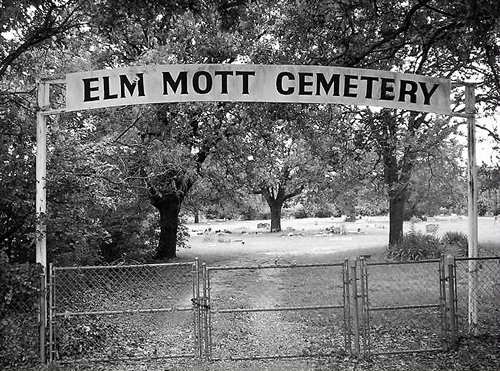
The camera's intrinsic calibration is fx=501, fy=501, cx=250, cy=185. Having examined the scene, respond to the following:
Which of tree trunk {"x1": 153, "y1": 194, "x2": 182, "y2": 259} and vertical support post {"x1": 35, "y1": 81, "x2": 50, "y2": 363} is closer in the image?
vertical support post {"x1": 35, "y1": 81, "x2": 50, "y2": 363}

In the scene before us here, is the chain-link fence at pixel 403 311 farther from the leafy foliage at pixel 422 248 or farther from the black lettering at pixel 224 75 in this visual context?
the leafy foliage at pixel 422 248

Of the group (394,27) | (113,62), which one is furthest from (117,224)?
(394,27)

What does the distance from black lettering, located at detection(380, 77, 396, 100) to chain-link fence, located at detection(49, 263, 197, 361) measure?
374cm

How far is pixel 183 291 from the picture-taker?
46.9 ft

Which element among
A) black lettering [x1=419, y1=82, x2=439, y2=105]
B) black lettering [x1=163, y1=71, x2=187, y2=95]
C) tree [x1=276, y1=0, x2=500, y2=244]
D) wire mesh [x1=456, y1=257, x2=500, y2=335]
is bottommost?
wire mesh [x1=456, y1=257, x2=500, y2=335]

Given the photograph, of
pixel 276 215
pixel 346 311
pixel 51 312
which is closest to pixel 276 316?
pixel 346 311

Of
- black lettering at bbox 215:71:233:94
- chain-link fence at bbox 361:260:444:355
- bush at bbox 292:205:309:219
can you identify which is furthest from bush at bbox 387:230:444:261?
bush at bbox 292:205:309:219

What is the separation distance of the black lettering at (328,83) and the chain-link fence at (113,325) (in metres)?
3.16

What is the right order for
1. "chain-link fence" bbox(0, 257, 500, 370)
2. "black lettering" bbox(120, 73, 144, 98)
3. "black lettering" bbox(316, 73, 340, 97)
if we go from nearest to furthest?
"chain-link fence" bbox(0, 257, 500, 370)
"black lettering" bbox(120, 73, 144, 98)
"black lettering" bbox(316, 73, 340, 97)

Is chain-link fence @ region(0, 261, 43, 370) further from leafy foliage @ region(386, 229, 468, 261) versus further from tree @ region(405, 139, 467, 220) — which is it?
leafy foliage @ region(386, 229, 468, 261)

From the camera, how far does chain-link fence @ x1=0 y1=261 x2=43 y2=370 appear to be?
6688mm

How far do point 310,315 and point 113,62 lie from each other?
11877 millimetres

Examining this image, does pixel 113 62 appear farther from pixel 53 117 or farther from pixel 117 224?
pixel 53 117

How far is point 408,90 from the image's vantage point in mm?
7480
